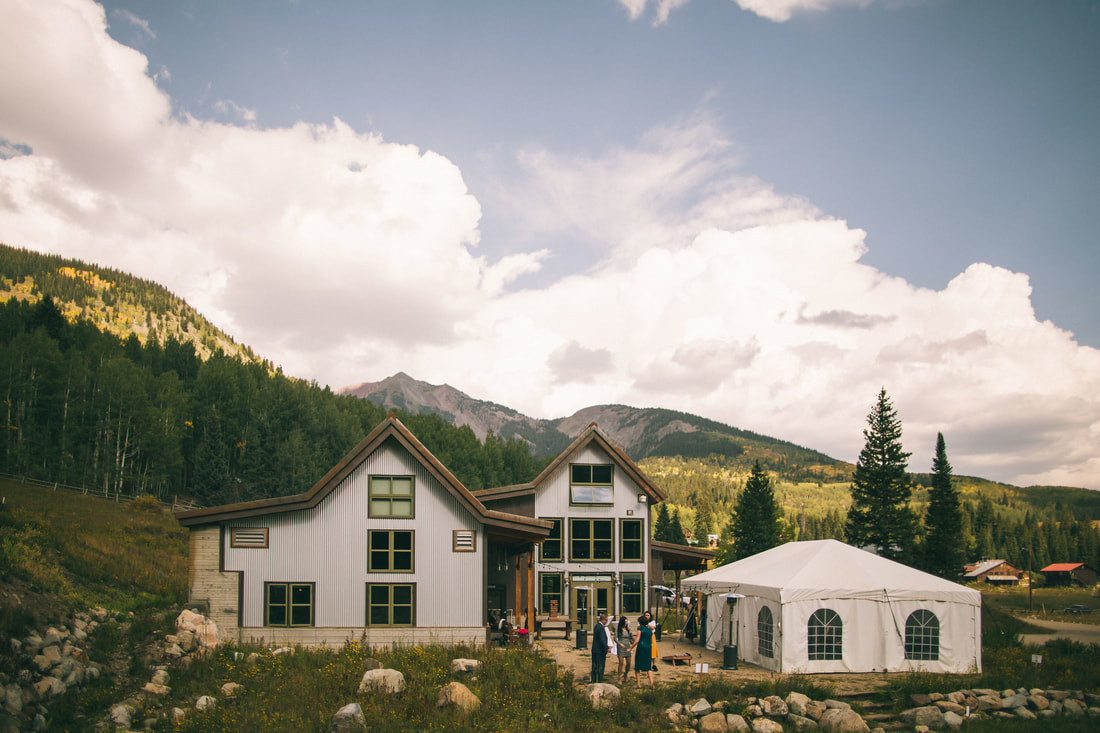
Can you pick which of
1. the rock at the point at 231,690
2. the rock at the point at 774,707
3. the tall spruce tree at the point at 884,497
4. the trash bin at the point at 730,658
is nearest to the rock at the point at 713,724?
the rock at the point at 774,707

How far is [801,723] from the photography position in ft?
54.9

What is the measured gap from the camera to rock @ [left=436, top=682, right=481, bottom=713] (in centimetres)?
1694

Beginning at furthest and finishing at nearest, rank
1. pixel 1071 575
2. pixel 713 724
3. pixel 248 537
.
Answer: pixel 1071 575 → pixel 248 537 → pixel 713 724

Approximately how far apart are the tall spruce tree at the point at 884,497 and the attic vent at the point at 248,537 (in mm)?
47131

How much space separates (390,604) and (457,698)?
24.3ft

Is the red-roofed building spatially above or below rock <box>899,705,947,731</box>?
below

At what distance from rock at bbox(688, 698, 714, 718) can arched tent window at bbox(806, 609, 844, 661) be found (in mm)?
5956

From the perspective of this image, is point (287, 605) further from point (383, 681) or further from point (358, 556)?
point (383, 681)

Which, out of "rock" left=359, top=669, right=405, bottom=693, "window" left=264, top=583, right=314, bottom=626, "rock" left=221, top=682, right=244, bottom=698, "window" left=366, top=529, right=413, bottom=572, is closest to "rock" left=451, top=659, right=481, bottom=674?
"rock" left=359, top=669, right=405, bottom=693

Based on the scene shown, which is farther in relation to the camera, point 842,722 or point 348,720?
point 842,722

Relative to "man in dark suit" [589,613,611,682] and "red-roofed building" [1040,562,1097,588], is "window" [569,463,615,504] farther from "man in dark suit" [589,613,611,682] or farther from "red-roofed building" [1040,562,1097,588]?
"red-roofed building" [1040,562,1097,588]

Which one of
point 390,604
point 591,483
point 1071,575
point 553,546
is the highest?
point 591,483

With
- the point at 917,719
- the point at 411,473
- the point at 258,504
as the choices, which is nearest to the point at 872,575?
the point at 917,719

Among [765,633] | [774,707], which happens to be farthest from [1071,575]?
[774,707]
